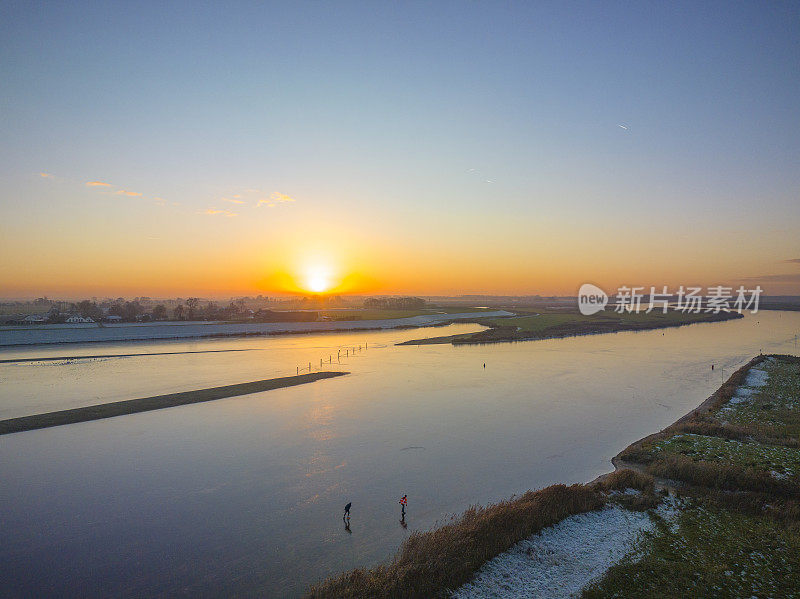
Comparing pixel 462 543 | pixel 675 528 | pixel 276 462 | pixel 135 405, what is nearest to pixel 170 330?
pixel 135 405

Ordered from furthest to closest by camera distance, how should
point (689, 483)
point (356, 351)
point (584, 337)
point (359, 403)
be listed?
point (584, 337) < point (356, 351) < point (359, 403) < point (689, 483)

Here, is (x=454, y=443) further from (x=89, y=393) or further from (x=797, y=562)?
(x=89, y=393)

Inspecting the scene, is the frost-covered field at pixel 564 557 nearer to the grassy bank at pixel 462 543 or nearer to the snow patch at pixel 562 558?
the snow patch at pixel 562 558

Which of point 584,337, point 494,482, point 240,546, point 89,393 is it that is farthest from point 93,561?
point 584,337

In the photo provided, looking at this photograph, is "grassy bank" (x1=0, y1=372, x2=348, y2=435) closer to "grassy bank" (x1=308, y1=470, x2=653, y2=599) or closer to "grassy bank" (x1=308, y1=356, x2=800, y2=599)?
"grassy bank" (x1=308, y1=470, x2=653, y2=599)

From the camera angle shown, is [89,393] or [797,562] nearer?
[797,562]

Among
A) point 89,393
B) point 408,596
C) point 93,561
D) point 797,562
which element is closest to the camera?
point 408,596

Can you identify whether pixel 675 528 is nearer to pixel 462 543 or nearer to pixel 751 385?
pixel 462 543
